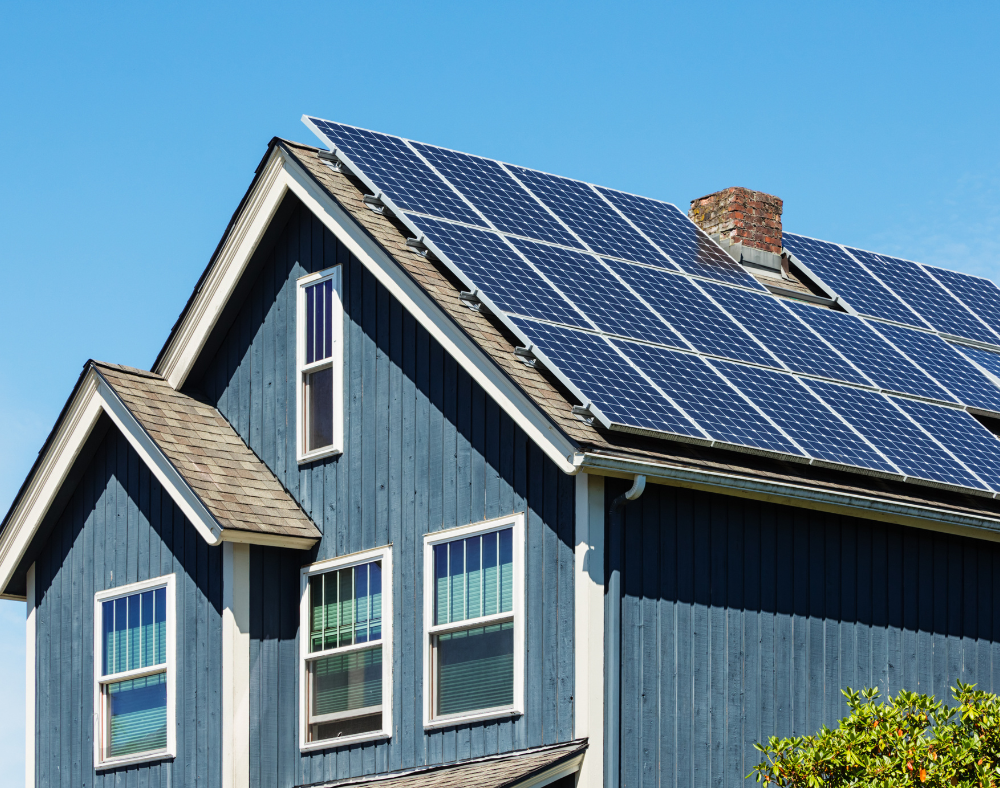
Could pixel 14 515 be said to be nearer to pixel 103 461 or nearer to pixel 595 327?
pixel 103 461

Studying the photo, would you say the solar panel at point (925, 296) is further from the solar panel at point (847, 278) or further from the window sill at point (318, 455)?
the window sill at point (318, 455)

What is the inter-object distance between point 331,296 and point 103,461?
401 cm

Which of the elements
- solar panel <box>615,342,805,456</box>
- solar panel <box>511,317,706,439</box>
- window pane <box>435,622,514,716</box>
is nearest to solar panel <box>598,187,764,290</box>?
solar panel <box>615,342,805,456</box>

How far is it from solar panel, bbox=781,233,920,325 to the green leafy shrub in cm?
838

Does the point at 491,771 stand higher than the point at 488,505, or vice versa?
the point at 488,505

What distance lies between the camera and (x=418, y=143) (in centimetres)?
2086

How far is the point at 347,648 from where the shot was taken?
17.9 m

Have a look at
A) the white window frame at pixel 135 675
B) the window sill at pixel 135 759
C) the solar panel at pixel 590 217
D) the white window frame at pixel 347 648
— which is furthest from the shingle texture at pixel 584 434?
the window sill at pixel 135 759

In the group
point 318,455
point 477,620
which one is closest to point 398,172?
point 318,455

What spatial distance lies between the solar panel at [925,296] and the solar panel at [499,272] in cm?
687

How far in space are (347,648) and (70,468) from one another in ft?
17.1

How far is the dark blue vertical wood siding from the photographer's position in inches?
609

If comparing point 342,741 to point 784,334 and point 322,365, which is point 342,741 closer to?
point 322,365

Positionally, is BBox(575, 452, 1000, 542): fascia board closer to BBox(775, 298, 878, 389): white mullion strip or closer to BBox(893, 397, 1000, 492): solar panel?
BBox(893, 397, 1000, 492): solar panel
